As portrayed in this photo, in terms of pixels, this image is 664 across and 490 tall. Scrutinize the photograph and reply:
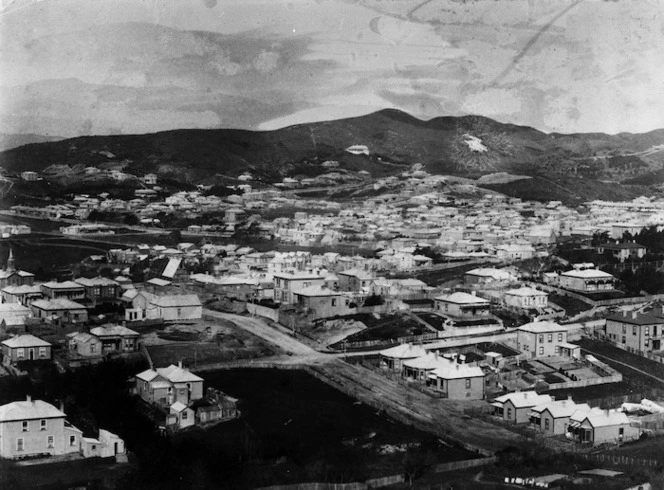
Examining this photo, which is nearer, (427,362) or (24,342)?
(24,342)

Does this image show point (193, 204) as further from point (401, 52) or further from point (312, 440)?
point (312, 440)

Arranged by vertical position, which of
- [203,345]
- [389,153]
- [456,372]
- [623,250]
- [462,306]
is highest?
[389,153]

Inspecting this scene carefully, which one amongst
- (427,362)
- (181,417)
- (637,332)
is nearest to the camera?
(181,417)

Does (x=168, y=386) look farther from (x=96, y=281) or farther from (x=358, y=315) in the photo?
(x=358, y=315)

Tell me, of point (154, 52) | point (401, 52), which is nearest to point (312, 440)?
point (154, 52)

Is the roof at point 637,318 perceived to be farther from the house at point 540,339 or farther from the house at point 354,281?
the house at point 354,281

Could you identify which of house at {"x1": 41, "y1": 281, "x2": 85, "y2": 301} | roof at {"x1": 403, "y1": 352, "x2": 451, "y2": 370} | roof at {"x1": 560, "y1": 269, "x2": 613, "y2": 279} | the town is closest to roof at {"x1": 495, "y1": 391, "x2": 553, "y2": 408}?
the town

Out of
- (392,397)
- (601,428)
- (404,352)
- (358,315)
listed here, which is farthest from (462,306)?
(601,428)
